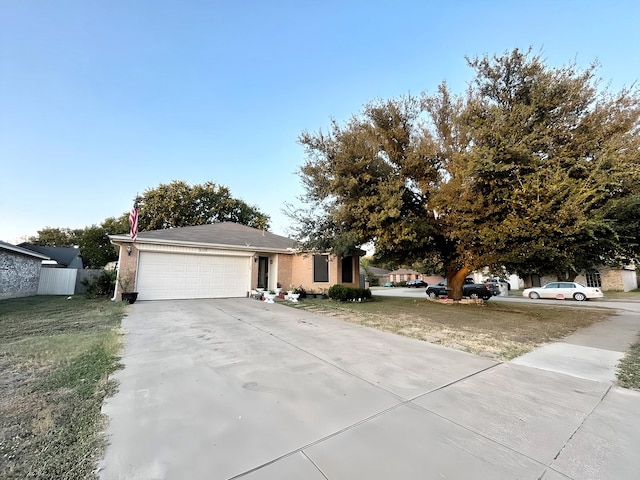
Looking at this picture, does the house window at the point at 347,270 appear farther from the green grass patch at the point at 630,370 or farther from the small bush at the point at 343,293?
the green grass patch at the point at 630,370

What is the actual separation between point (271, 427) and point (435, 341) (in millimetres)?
4563

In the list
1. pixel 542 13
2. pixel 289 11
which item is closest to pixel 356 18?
pixel 289 11

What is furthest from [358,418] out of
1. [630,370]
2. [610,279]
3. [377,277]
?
[377,277]

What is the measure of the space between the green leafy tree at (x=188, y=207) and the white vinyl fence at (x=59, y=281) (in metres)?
11.0

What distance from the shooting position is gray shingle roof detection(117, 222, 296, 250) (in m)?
13.3

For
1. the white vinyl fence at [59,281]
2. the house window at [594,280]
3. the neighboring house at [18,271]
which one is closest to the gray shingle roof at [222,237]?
the neighboring house at [18,271]

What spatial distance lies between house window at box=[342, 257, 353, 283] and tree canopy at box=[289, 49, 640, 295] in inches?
98.6

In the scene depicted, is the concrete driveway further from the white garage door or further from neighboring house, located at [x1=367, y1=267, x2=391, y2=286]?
neighboring house, located at [x1=367, y1=267, x2=391, y2=286]

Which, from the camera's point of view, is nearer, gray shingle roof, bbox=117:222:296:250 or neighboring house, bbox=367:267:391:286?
gray shingle roof, bbox=117:222:296:250

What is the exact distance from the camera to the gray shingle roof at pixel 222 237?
13305mm

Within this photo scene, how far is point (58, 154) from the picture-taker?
40.5ft

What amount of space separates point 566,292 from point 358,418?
2306 cm

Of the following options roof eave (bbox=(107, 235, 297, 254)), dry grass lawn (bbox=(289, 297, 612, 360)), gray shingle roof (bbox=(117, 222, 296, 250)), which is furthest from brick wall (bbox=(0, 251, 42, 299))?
dry grass lawn (bbox=(289, 297, 612, 360))

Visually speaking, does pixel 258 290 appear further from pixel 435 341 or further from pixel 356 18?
pixel 356 18
